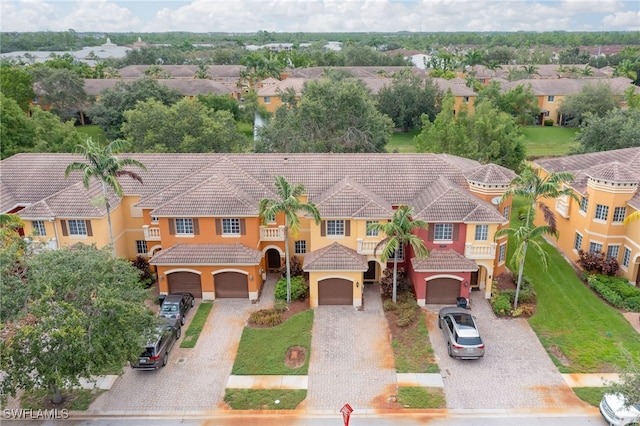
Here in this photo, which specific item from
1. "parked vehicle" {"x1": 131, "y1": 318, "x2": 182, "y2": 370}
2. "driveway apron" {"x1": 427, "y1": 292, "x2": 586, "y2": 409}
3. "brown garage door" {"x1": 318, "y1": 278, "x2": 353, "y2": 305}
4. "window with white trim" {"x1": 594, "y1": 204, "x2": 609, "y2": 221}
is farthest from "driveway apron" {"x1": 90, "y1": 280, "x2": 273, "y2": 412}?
"window with white trim" {"x1": 594, "y1": 204, "x2": 609, "y2": 221}

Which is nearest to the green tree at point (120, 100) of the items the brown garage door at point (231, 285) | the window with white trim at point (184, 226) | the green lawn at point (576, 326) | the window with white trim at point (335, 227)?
the window with white trim at point (184, 226)

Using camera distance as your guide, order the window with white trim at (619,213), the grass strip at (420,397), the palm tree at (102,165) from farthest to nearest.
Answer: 1. the window with white trim at (619,213)
2. the palm tree at (102,165)
3. the grass strip at (420,397)

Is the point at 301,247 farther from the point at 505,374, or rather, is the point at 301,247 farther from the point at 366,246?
the point at 505,374

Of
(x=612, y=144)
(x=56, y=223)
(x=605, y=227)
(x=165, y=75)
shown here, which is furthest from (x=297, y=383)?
(x=165, y=75)

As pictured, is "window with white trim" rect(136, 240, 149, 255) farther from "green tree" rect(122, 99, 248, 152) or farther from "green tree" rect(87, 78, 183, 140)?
"green tree" rect(87, 78, 183, 140)

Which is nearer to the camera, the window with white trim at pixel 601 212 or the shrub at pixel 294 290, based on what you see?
the shrub at pixel 294 290

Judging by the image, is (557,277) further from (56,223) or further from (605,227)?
(56,223)

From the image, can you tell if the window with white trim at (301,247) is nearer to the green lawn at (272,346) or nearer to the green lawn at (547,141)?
the green lawn at (272,346)
